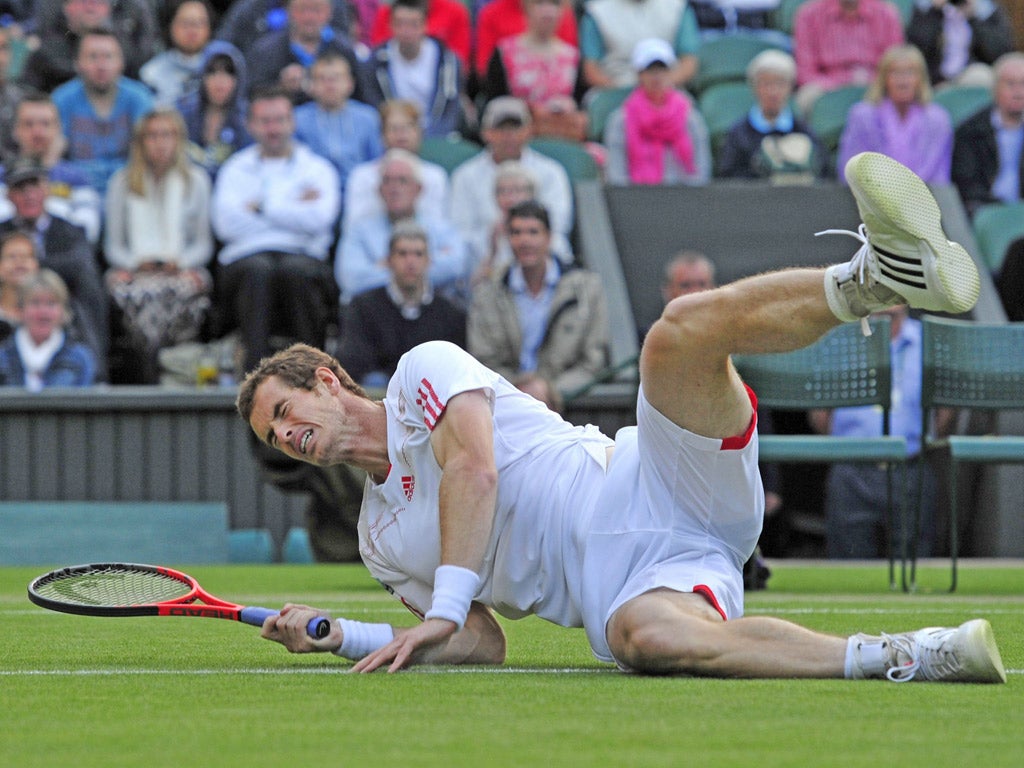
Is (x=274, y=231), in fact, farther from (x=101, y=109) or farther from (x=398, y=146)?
(x=101, y=109)

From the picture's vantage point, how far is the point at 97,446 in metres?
11.2

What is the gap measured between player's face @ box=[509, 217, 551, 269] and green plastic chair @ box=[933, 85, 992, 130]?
4581 mm

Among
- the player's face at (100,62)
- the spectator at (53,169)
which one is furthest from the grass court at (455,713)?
the player's face at (100,62)

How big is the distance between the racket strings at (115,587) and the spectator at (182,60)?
909cm

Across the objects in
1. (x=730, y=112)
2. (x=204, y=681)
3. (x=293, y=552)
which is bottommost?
(x=293, y=552)

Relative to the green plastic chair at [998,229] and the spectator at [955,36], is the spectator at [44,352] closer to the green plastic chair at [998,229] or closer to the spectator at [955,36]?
the green plastic chair at [998,229]

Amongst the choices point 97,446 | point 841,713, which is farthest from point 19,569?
point 841,713

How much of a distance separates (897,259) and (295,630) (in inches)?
70.0

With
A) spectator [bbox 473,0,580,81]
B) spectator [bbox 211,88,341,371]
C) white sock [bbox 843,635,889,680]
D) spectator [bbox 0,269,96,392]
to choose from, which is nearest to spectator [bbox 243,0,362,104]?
spectator [bbox 211,88,341,371]

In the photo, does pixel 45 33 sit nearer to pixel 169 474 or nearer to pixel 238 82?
pixel 238 82

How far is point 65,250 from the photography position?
11844 mm

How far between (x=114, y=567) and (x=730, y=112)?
1015cm

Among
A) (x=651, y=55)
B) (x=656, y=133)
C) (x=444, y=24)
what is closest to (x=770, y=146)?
(x=656, y=133)

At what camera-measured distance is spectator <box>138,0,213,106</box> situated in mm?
13742
